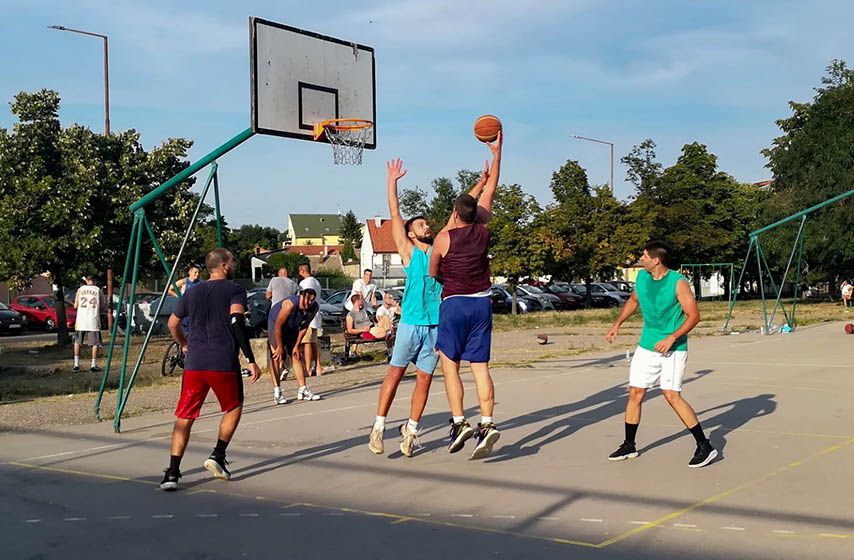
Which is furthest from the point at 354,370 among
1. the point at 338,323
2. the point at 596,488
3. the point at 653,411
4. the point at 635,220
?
the point at 635,220

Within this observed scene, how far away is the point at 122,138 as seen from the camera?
2555 centimetres

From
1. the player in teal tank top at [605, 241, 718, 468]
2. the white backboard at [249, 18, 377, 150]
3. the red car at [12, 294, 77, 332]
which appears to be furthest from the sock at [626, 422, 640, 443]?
the red car at [12, 294, 77, 332]

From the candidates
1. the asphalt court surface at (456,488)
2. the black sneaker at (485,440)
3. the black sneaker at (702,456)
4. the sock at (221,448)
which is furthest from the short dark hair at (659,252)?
the sock at (221,448)

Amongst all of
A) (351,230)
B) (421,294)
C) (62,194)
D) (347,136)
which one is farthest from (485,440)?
(351,230)

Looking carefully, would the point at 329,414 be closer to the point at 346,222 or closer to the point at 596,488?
the point at 596,488

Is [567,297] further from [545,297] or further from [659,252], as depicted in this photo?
[659,252]

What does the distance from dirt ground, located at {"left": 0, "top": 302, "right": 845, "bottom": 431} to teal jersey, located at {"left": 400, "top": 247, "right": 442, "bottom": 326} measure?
5.14 m

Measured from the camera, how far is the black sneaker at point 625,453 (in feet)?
24.5

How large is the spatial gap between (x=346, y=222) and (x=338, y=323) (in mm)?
109600

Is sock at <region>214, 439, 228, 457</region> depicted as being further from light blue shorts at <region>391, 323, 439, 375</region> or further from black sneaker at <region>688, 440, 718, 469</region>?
black sneaker at <region>688, 440, 718, 469</region>

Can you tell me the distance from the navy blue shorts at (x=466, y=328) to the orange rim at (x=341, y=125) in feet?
20.4

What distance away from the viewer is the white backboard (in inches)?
474

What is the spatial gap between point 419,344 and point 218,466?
204cm

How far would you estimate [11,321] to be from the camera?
35406 mm
